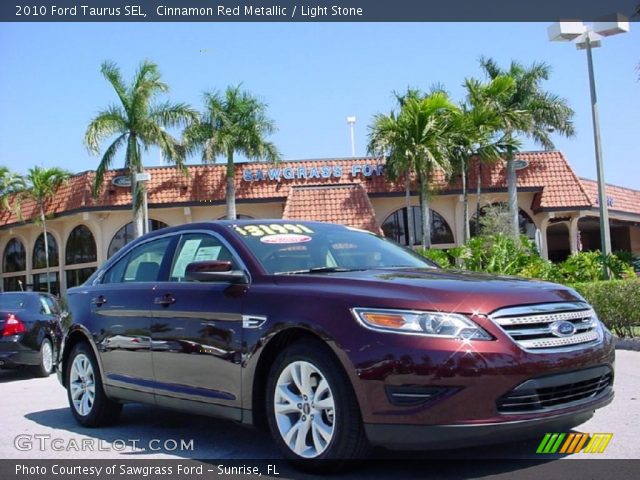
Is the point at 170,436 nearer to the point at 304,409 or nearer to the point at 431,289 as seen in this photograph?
the point at 304,409

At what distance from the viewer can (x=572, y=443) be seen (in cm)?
506

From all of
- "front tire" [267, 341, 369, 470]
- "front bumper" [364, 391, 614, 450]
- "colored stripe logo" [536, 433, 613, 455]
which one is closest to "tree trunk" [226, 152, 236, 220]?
"colored stripe logo" [536, 433, 613, 455]

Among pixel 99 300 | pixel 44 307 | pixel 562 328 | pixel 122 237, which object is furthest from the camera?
pixel 122 237

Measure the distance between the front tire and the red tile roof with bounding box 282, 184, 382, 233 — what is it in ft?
76.5

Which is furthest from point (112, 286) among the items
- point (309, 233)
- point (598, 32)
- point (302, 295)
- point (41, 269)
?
point (41, 269)

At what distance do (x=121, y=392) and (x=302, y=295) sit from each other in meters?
Result: 2.28

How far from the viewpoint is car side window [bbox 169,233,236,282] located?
224 inches

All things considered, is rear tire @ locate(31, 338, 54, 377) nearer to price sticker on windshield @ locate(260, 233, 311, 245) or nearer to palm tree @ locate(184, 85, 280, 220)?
price sticker on windshield @ locate(260, 233, 311, 245)

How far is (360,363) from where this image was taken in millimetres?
4270

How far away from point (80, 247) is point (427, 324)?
29757 mm

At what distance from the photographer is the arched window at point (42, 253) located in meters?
33.4

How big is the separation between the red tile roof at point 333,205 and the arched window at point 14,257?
547 inches

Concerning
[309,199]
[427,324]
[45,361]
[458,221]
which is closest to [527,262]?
[45,361]

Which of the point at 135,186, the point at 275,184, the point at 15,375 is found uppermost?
the point at 135,186
